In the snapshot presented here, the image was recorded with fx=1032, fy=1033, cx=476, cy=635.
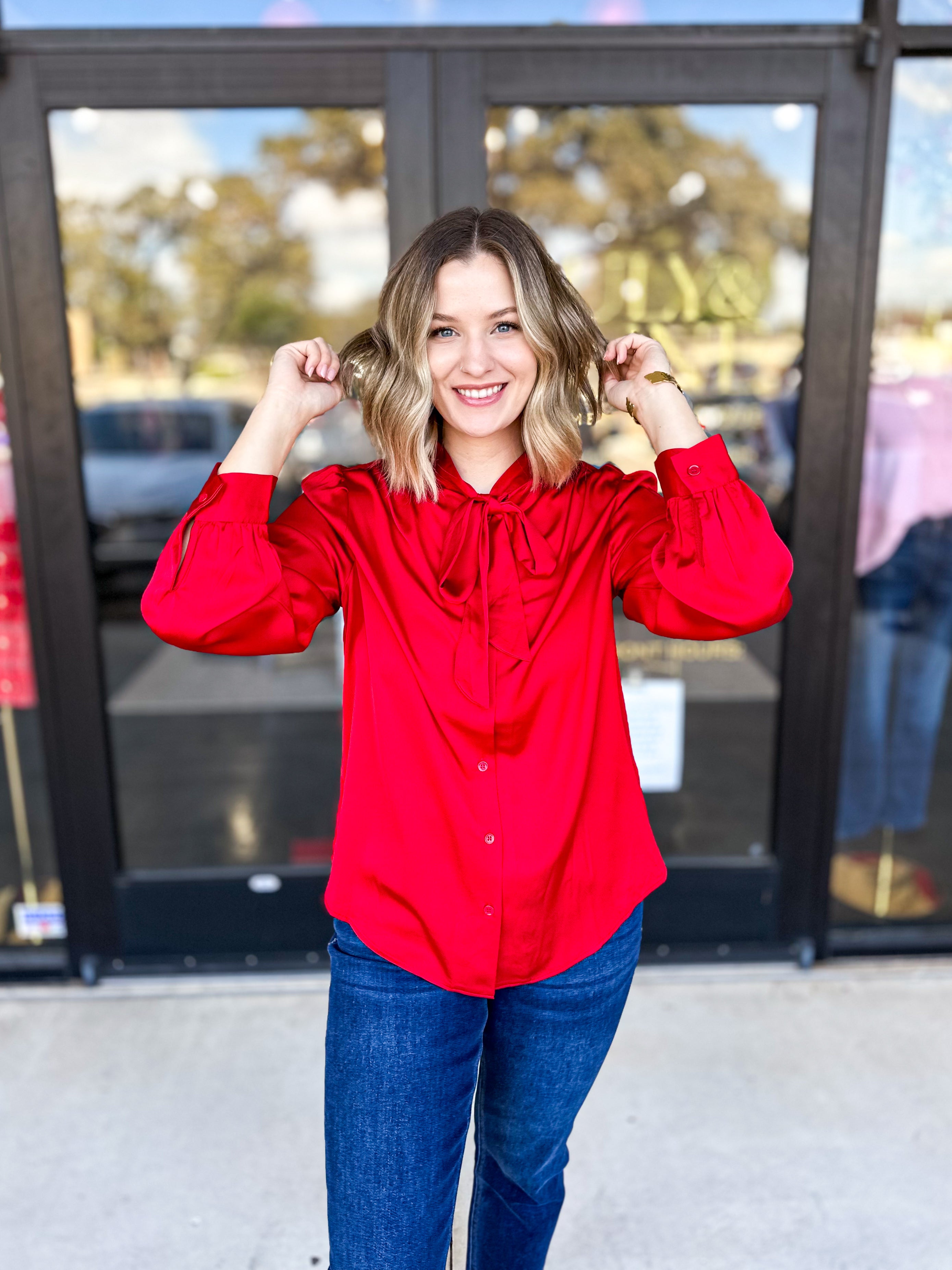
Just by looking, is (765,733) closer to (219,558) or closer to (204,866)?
(204,866)

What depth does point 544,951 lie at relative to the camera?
4.55ft

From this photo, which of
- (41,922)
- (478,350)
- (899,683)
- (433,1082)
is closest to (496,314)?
(478,350)

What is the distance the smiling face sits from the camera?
4.42ft

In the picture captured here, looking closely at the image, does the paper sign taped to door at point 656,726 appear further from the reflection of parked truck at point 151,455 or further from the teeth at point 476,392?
the reflection of parked truck at point 151,455

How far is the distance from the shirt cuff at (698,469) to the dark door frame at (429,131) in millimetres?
1375

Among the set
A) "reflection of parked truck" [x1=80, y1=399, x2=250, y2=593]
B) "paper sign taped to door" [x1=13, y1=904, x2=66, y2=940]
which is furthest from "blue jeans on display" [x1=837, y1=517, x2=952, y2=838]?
"reflection of parked truck" [x1=80, y1=399, x2=250, y2=593]

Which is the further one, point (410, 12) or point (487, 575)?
point (410, 12)

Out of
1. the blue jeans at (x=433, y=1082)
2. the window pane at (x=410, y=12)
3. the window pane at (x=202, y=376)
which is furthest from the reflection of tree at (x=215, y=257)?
the blue jeans at (x=433, y=1082)

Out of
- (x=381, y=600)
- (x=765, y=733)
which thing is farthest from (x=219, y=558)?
(x=765, y=733)

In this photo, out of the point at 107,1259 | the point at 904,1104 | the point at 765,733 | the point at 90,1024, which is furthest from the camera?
the point at 765,733

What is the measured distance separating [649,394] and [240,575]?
62cm

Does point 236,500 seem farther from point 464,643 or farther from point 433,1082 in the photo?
point 433,1082

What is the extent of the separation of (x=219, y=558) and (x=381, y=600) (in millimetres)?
216

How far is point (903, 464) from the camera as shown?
9.07 ft
